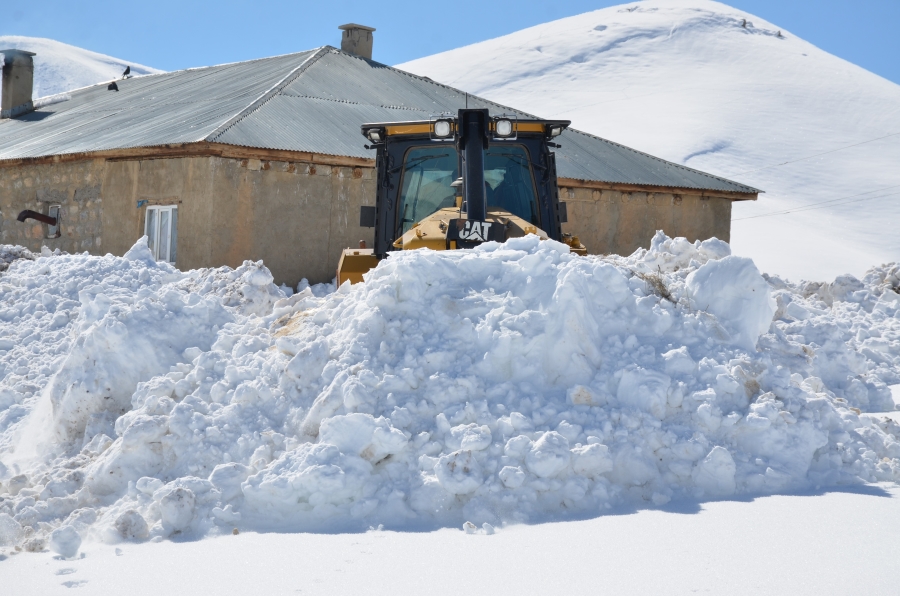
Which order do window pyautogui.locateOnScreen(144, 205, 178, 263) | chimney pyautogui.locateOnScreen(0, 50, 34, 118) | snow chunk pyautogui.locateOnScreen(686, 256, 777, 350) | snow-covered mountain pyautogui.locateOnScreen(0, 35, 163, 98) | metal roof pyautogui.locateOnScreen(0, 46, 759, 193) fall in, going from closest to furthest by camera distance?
snow chunk pyautogui.locateOnScreen(686, 256, 777, 350)
window pyautogui.locateOnScreen(144, 205, 178, 263)
metal roof pyautogui.locateOnScreen(0, 46, 759, 193)
chimney pyautogui.locateOnScreen(0, 50, 34, 118)
snow-covered mountain pyautogui.locateOnScreen(0, 35, 163, 98)

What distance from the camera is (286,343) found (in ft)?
19.6

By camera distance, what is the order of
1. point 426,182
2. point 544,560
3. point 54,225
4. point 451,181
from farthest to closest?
point 54,225
point 426,182
point 451,181
point 544,560

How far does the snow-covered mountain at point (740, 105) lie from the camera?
48.6m

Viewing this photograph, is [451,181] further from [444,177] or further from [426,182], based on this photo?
[426,182]

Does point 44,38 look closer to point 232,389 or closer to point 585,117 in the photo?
point 585,117

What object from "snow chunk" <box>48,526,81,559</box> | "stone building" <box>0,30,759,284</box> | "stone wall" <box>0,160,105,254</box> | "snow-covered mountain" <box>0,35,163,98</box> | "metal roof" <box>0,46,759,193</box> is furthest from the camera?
"snow-covered mountain" <box>0,35,163,98</box>

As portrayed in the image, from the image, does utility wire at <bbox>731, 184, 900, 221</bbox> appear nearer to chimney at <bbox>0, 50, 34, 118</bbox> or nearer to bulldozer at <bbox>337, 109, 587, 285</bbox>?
chimney at <bbox>0, 50, 34, 118</bbox>

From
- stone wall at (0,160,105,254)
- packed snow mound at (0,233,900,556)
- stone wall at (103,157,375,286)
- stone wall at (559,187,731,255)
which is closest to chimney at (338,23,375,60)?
stone wall at (559,187,731,255)

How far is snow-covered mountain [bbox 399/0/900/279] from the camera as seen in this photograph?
48.6 meters

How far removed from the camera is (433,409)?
553cm

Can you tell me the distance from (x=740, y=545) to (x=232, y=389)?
3063mm

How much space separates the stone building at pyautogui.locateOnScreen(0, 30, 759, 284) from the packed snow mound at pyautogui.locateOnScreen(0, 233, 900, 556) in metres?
6.49

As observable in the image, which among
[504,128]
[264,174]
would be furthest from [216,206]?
[504,128]

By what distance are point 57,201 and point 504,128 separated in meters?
10.5
